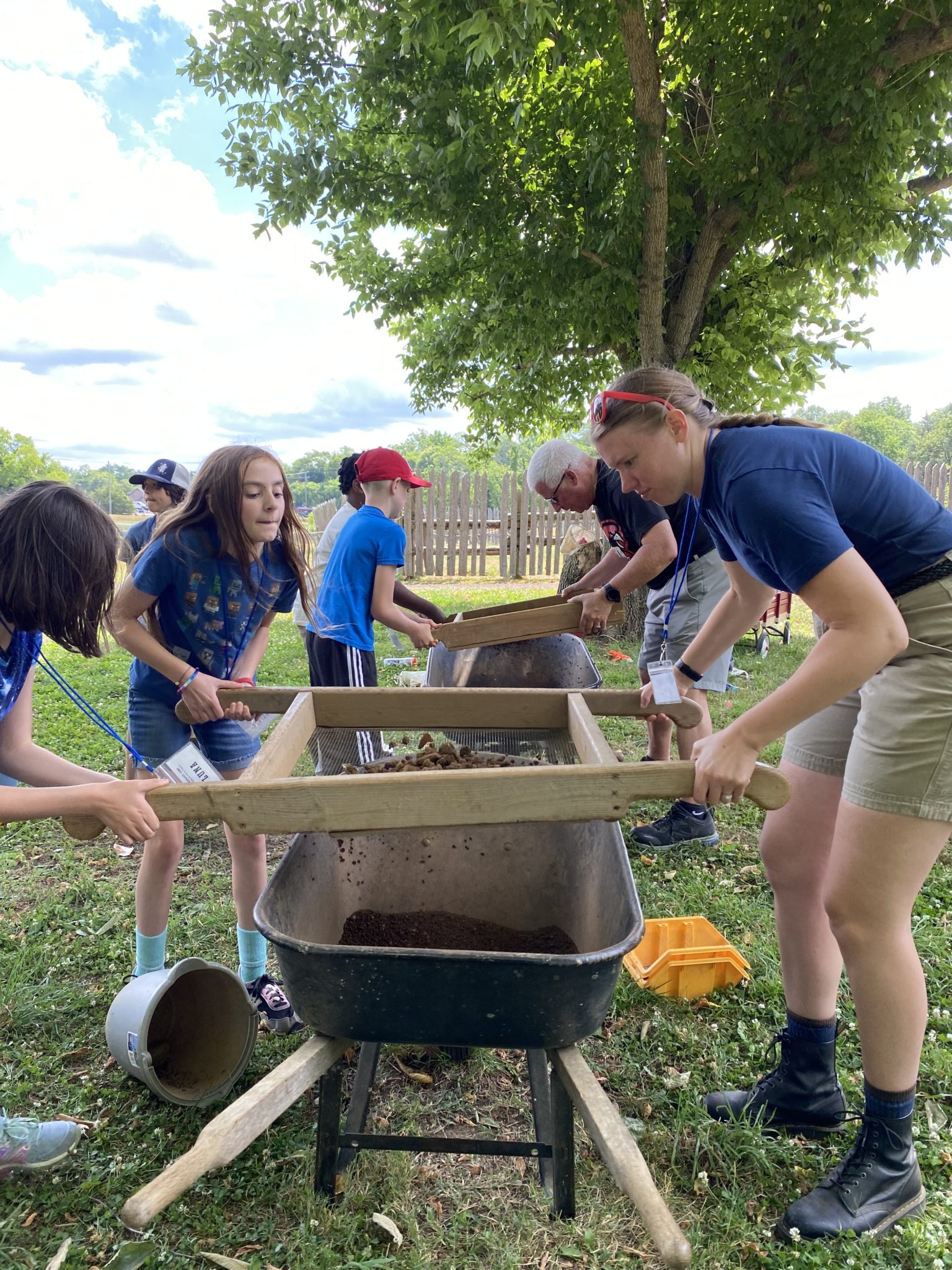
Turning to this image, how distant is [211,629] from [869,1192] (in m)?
2.28

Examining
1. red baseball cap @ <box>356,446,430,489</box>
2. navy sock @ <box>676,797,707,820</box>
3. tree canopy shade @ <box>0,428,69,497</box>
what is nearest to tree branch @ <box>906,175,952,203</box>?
red baseball cap @ <box>356,446,430,489</box>

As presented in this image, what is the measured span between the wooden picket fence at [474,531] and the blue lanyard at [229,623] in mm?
11309

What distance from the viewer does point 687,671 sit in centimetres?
247

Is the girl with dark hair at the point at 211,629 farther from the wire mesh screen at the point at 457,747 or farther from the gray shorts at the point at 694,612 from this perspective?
the gray shorts at the point at 694,612

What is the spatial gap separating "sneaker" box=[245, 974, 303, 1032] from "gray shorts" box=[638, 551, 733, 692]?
221 cm

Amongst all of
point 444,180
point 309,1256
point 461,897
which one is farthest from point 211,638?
point 444,180

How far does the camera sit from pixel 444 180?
6.02m

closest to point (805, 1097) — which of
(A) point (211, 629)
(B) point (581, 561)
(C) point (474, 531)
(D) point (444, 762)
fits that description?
(D) point (444, 762)

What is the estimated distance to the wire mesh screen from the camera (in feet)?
8.09

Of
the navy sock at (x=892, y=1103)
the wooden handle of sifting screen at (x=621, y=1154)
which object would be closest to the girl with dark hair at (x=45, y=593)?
the wooden handle of sifting screen at (x=621, y=1154)

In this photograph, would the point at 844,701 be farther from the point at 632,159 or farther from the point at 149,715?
the point at 632,159

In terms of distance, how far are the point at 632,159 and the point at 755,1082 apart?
609 centimetres

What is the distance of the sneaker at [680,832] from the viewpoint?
3850mm

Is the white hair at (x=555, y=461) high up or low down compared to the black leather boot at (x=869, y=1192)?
up
